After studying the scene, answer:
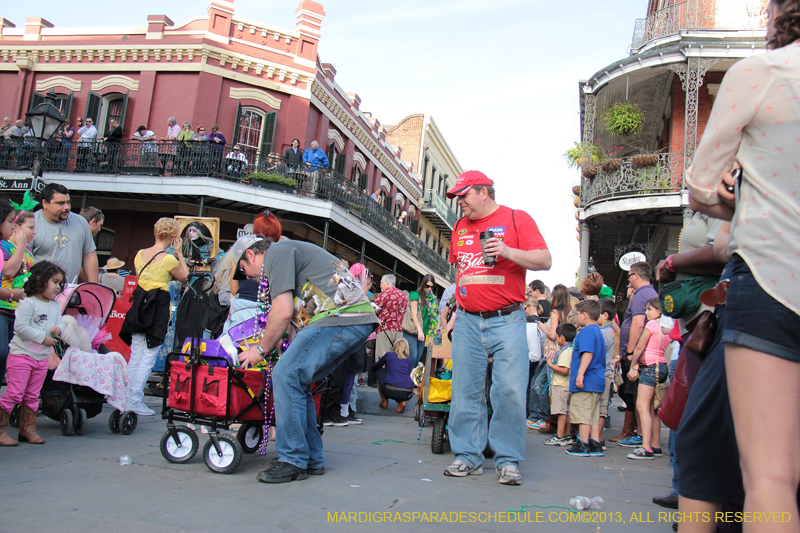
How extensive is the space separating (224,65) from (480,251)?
721 inches

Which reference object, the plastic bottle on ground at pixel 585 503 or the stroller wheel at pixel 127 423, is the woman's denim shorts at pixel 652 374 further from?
the stroller wheel at pixel 127 423

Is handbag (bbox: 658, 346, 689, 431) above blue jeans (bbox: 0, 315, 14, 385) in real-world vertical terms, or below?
above

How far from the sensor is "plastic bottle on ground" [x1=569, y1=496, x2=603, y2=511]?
359cm

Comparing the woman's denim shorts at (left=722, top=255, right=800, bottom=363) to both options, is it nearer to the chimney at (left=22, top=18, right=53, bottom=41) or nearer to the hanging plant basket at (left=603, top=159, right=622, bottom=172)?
the hanging plant basket at (left=603, top=159, right=622, bottom=172)

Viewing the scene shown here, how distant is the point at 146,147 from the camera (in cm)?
1902

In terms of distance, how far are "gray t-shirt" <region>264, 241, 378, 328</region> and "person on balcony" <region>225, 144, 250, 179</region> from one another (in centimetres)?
1525

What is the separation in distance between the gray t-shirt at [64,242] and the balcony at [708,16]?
14866 mm

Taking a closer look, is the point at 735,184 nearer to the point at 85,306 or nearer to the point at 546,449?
the point at 546,449

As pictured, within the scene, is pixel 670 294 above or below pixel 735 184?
below

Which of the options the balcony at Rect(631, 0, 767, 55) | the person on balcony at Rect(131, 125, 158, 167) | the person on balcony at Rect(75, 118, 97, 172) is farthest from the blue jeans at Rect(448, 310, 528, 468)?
the person on balcony at Rect(75, 118, 97, 172)

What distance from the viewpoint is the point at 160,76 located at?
2073cm

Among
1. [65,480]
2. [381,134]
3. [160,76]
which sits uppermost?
[381,134]

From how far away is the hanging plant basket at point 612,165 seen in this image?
15.6 metres

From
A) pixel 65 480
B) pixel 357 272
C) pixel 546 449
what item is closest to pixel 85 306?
pixel 65 480
